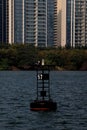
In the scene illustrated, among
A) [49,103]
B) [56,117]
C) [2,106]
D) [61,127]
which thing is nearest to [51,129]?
[61,127]

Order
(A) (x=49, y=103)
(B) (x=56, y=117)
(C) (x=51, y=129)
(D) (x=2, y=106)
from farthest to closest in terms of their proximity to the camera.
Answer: (D) (x=2, y=106), (A) (x=49, y=103), (B) (x=56, y=117), (C) (x=51, y=129)

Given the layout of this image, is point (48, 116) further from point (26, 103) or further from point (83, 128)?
point (26, 103)

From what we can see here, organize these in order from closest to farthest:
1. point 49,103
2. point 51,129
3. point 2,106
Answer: point 51,129, point 49,103, point 2,106

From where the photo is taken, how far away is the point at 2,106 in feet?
233

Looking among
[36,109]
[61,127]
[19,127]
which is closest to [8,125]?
[19,127]

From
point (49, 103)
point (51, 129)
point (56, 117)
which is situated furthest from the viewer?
point (49, 103)

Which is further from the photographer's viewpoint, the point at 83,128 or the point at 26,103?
the point at 26,103

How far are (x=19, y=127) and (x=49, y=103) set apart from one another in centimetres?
1172

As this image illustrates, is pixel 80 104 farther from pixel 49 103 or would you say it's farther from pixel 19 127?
pixel 19 127

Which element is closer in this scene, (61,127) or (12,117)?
(61,127)

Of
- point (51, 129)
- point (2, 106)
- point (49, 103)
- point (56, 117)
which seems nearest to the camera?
point (51, 129)

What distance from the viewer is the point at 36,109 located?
202 feet

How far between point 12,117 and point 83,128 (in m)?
10.6

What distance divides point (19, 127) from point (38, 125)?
7.33 feet
